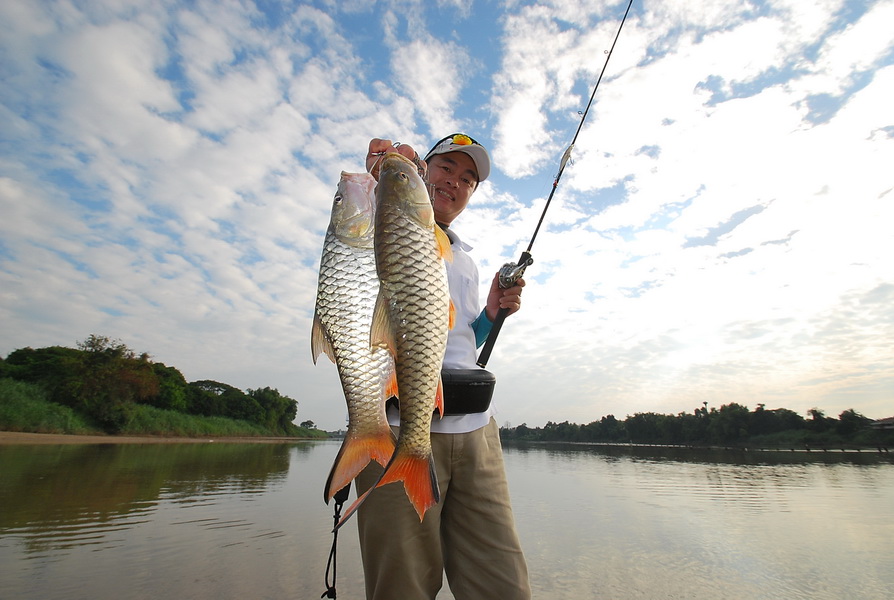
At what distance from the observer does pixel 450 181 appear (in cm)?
314

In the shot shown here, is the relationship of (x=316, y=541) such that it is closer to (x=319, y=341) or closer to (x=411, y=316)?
(x=319, y=341)

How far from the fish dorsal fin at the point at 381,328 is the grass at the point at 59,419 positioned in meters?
39.3

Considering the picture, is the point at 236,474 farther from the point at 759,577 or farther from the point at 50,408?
the point at 50,408

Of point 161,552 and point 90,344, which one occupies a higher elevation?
point 90,344

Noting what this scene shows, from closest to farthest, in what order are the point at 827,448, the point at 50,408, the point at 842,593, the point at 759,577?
the point at 842,593
the point at 759,577
the point at 50,408
the point at 827,448

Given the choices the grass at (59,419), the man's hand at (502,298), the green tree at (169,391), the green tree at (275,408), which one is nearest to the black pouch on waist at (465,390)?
the man's hand at (502,298)

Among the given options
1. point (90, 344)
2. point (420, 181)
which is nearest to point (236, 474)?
point (420, 181)

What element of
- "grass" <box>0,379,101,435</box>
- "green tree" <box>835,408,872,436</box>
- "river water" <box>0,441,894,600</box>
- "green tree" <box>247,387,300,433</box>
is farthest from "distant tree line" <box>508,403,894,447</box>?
"grass" <box>0,379,101,435</box>

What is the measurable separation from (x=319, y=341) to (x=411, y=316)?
1.83ft

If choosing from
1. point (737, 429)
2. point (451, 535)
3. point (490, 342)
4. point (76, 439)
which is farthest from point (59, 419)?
point (737, 429)

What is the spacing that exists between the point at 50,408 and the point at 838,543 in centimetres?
4548

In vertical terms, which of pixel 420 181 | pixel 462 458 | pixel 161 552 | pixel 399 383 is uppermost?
pixel 420 181

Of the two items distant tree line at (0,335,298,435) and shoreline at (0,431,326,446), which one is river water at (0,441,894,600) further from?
distant tree line at (0,335,298,435)

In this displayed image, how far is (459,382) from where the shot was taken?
2486 mm
